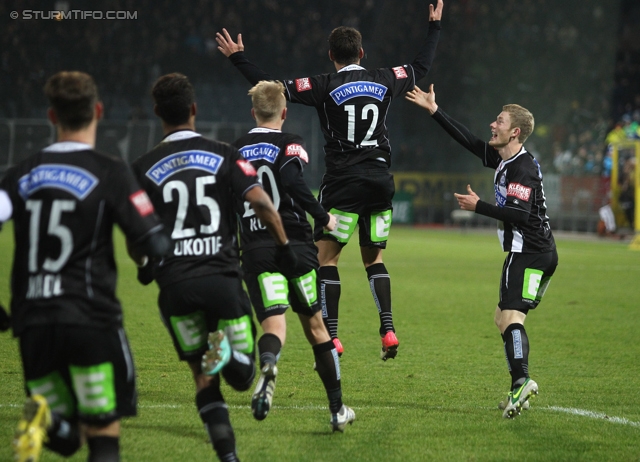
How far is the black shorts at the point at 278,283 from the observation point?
514cm

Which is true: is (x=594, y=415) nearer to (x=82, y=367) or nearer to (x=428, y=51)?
(x=428, y=51)

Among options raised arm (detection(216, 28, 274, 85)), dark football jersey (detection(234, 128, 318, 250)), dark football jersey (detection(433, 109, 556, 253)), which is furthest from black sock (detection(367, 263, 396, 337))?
dark football jersey (detection(234, 128, 318, 250))

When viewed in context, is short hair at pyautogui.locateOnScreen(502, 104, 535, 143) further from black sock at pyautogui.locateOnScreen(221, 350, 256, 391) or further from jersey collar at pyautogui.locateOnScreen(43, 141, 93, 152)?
jersey collar at pyautogui.locateOnScreen(43, 141, 93, 152)

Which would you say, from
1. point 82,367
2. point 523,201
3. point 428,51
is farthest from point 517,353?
point 82,367

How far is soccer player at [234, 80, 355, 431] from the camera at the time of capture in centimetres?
511

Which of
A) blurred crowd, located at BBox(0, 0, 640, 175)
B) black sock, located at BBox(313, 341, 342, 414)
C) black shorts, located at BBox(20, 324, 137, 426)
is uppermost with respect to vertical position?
blurred crowd, located at BBox(0, 0, 640, 175)

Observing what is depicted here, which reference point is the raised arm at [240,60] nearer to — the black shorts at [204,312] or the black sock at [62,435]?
the black shorts at [204,312]

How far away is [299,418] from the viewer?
→ 5449 millimetres

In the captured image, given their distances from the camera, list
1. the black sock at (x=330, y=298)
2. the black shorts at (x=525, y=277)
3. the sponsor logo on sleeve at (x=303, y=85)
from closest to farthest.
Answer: the black shorts at (x=525, y=277), the sponsor logo on sleeve at (x=303, y=85), the black sock at (x=330, y=298)

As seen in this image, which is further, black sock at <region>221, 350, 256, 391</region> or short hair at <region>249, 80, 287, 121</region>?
short hair at <region>249, 80, 287, 121</region>

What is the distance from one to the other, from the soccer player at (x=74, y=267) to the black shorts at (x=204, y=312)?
62 cm

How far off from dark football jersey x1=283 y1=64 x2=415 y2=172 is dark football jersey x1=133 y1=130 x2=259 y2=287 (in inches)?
101

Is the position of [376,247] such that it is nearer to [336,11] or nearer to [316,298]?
[316,298]

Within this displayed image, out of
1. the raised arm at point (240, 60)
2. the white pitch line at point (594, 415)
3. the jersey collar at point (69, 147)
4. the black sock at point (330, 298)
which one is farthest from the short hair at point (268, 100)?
the white pitch line at point (594, 415)
